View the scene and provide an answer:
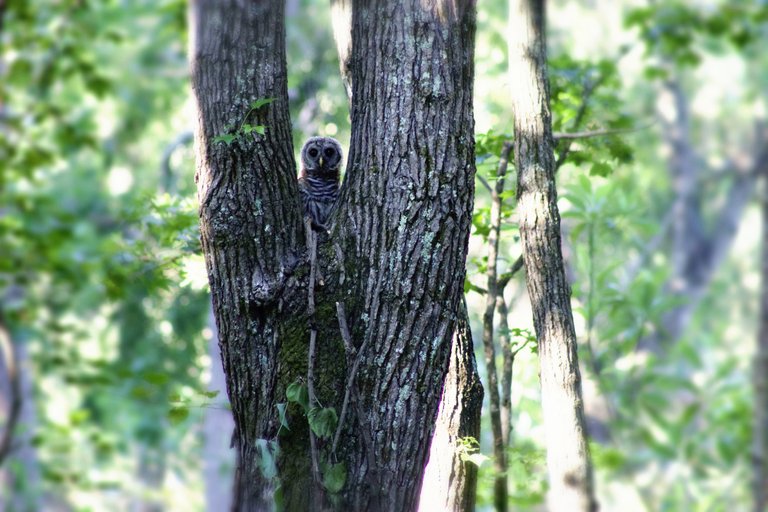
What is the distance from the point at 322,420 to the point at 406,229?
64 cm

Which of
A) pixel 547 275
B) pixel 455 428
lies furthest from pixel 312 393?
pixel 547 275

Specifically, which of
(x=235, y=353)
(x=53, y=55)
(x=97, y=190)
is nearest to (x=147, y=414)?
(x=97, y=190)

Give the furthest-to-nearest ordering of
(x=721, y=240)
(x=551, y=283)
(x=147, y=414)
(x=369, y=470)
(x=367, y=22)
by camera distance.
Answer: (x=721, y=240) < (x=147, y=414) < (x=551, y=283) < (x=367, y=22) < (x=369, y=470)

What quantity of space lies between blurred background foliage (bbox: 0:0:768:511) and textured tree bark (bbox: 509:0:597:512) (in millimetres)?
339

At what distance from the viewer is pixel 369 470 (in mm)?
2525

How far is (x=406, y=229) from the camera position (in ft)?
8.44

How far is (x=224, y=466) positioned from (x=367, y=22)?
7.10 m

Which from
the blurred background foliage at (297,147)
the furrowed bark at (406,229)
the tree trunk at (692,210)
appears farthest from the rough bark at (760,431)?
the tree trunk at (692,210)

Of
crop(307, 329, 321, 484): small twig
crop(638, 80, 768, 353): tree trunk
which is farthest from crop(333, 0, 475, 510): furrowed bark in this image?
crop(638, 80, 768, 353): tree trunk

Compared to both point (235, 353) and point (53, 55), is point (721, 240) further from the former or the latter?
point (235, 353)

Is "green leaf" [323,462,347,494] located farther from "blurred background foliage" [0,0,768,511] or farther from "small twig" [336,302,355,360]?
"blurred background foliage" [0,0,768,511]

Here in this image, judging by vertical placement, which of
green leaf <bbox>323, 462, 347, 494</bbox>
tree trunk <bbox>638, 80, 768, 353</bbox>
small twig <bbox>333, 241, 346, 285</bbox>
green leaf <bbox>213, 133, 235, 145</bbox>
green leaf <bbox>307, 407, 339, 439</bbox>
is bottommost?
green leaf <bbox>323, 462, 347, 494</bbox>

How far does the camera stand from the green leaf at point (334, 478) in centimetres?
248

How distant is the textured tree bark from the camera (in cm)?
281
